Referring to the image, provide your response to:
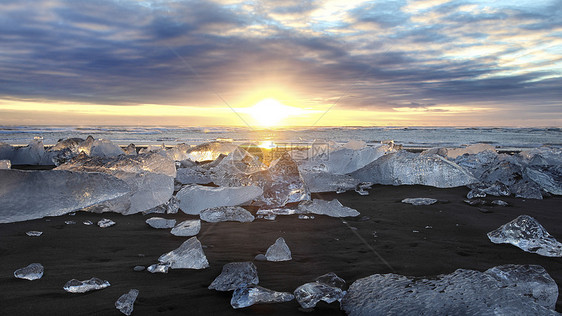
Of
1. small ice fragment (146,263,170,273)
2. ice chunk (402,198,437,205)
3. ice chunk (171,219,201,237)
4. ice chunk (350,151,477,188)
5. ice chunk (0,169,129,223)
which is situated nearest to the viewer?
small ice fragment (146,263,170,273)

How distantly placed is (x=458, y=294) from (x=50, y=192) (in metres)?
2.81

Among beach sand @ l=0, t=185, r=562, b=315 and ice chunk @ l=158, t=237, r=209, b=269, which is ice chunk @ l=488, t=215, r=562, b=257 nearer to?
beach sand @ l=0, t=185, r=562, b=315

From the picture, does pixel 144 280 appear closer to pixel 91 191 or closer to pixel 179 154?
pixel 91 191

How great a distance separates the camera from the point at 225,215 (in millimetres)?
2963

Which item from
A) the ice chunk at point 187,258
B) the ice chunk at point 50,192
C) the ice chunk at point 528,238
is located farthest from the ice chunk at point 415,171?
the ice chunk at point 187,258

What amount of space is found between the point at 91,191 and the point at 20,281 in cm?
133

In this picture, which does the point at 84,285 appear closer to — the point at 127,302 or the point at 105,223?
the point at 127,302

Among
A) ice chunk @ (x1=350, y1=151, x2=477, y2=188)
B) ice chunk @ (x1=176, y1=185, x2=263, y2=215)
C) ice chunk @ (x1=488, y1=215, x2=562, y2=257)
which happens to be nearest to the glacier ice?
ice chunk @ (x1=488, y1=215, x2=562, y2=257)

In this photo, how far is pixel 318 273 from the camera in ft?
6.05

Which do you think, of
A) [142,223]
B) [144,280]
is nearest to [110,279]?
[144,280]

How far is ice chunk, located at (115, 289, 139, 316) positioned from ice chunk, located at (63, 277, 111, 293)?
0.62 feet

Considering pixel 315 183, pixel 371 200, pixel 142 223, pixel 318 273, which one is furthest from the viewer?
pixel 315 183

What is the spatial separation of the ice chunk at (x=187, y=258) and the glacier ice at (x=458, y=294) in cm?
78

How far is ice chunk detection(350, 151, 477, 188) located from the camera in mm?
4523
